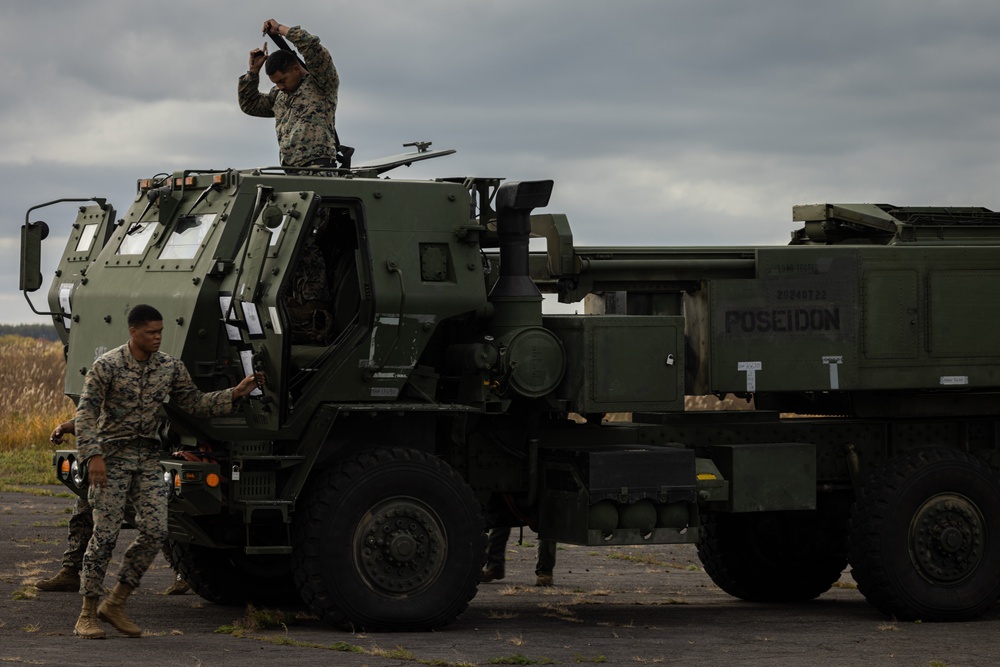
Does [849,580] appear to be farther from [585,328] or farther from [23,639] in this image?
[23,639]

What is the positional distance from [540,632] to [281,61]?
4842 millimetres

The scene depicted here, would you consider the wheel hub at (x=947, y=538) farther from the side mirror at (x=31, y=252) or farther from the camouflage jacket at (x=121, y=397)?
the side mirror at (x=31, y=252)

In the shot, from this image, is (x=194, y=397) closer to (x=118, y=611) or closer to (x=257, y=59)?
(x=118, y=611)

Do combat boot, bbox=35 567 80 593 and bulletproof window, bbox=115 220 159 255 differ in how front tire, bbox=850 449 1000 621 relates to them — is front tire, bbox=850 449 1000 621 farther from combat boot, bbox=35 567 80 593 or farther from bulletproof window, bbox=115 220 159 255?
combat boot, bbox=35 567 80 593

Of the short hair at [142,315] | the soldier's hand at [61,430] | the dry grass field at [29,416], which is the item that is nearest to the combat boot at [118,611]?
the soldier's hand at [61,430]

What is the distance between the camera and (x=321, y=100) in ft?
44.5

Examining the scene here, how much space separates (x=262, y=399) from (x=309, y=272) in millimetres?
1173

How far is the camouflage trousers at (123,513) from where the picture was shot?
1120cm

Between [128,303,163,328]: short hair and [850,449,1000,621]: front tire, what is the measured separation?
5.60 m

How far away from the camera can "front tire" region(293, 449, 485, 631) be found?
11.6 m

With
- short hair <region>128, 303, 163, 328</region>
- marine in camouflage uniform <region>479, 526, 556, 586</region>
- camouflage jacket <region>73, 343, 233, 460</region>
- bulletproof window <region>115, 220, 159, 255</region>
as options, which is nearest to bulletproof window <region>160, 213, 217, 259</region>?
bulletproof window <region>115, 220, 159, 255</region>

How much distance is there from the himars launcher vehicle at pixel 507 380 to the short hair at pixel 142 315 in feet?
1.45

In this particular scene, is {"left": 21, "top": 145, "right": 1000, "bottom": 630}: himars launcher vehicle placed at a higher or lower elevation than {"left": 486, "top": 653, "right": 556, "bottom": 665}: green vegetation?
higher

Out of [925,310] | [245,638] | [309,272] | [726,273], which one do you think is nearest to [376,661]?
[245,638]
